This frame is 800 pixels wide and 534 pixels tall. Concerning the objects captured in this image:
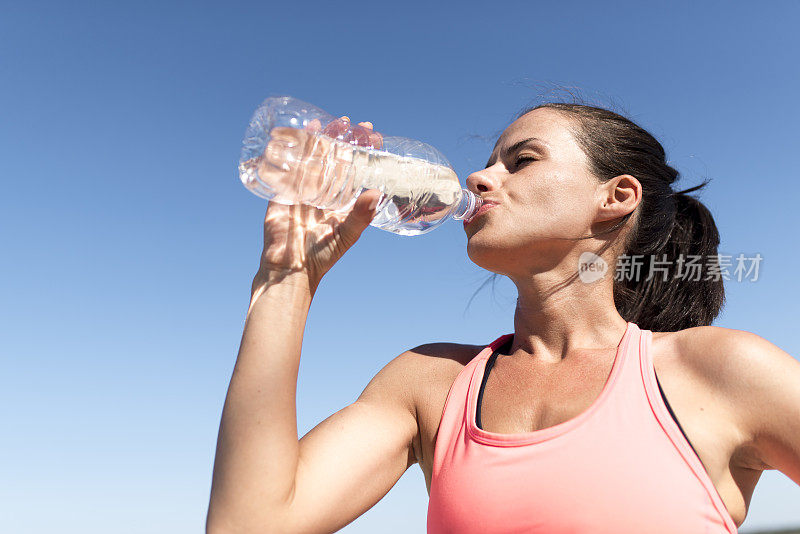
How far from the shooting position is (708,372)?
2348 mm

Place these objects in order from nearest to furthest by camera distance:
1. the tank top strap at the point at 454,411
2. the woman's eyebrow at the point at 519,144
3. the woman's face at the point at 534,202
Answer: the tank top strap at the point at 454,411 → the woman's face at the point at 534,202 → the woman's eyebrow at the point at 519,144

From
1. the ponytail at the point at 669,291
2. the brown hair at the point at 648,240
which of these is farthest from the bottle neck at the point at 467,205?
the ponytail at the point at 669,291

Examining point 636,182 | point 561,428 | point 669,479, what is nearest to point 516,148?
point 636,182

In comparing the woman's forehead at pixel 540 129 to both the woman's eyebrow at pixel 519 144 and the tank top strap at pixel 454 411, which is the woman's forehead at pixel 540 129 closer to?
the woman's eyebrow at pixel 519 144

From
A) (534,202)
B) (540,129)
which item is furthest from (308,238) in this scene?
(540,129)

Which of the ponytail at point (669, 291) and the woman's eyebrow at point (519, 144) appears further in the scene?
the ponytail at point (669, 291)

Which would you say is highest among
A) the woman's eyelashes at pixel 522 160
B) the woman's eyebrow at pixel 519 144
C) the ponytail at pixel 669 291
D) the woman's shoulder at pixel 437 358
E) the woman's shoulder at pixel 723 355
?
the woman's eyebrow at pixel 519 144

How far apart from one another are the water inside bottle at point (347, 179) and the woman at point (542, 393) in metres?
0.32

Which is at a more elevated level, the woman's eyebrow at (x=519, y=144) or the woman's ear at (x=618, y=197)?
the woman's eyebrow at (x=519, y=144)

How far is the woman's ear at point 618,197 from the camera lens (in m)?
3.09

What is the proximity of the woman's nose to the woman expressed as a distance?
0.01 m

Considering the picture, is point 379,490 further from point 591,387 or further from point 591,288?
point 591,288

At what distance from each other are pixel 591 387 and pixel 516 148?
1.18 m

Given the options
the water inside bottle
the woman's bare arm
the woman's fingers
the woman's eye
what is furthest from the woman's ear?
the woman's bare arm
